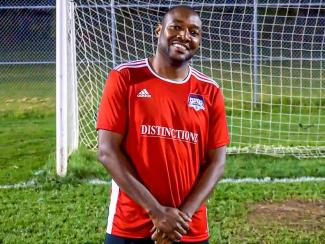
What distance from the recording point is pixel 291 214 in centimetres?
688

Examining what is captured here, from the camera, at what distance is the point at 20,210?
7.06m

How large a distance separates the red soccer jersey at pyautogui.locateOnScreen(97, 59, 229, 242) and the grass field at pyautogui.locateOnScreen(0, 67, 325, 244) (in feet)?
9.40

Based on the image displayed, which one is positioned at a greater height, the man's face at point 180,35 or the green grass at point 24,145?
the man's face at point 180,35

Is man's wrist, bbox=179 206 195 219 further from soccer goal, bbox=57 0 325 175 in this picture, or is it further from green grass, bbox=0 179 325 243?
soccer goal, bbox=57 0 325 175

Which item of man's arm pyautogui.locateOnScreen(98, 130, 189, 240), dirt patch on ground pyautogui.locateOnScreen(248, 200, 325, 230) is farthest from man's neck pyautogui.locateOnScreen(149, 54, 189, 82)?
dirt patch on ground pyautogui.locateOnScreen(248, 200, 325, 230)

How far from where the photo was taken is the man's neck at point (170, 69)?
10.8 feet

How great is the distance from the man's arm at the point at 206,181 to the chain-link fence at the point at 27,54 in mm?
12611

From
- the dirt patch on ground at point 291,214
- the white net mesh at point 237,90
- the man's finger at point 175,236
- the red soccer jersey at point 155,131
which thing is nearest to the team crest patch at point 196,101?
the red soccer jersey at point 155,131

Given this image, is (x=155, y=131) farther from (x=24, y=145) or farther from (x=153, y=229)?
(x=24, y=145)

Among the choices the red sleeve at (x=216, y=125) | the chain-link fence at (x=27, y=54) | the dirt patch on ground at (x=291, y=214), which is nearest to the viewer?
the red sleeve at (x=216, y=125)

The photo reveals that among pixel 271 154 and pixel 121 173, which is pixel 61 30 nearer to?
pixel 271 154

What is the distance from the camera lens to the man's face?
329cm

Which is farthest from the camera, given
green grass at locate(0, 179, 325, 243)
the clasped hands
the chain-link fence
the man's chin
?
the chain-link fence

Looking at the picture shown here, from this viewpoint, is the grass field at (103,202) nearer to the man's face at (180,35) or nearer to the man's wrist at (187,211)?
the man's wrist at (187,211)
